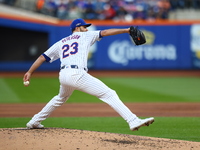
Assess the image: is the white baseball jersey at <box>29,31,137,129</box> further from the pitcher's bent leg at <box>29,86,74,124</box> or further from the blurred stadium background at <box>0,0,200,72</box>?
the blurred stadium background at <box>0,0,200,72</box>

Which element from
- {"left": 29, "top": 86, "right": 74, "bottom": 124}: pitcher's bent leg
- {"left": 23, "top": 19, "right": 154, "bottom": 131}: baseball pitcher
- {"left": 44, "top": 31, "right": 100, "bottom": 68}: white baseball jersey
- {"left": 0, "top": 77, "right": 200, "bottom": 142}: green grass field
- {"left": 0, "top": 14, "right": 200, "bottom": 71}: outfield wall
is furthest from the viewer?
{"left": 0, "top": 14, "right": 200, "bottom": 71}: outfield wall

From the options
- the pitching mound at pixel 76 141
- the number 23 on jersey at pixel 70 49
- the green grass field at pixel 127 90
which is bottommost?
the pitching mound at pixel 76 141

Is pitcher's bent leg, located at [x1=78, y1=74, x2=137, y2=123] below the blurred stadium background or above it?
below

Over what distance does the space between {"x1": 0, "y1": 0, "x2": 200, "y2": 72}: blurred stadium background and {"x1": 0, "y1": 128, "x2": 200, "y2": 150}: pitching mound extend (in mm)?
15228

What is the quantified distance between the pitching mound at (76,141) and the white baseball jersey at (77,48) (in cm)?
108

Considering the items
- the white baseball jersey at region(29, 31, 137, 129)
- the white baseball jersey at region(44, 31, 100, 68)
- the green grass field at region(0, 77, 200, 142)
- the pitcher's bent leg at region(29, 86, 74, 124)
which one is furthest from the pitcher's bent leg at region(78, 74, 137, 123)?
the green grass field at region(0, 77, 200, 142)

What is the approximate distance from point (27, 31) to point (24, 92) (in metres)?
8.63

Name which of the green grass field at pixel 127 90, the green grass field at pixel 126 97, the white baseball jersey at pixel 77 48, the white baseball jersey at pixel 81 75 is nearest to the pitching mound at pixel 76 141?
the white baseball jersey at pixel 81 75

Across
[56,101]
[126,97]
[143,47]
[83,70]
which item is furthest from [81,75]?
[143,47]

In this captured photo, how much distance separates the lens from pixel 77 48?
6426 millimetres

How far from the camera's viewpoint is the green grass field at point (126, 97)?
7.90 meters

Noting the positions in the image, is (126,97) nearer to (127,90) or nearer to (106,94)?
(127,90)

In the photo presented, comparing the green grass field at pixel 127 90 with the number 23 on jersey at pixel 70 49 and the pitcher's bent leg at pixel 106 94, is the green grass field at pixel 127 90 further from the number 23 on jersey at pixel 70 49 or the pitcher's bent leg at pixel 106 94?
the pitcher's bent leg at pixel 106 94

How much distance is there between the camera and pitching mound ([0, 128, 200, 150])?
231 inches
